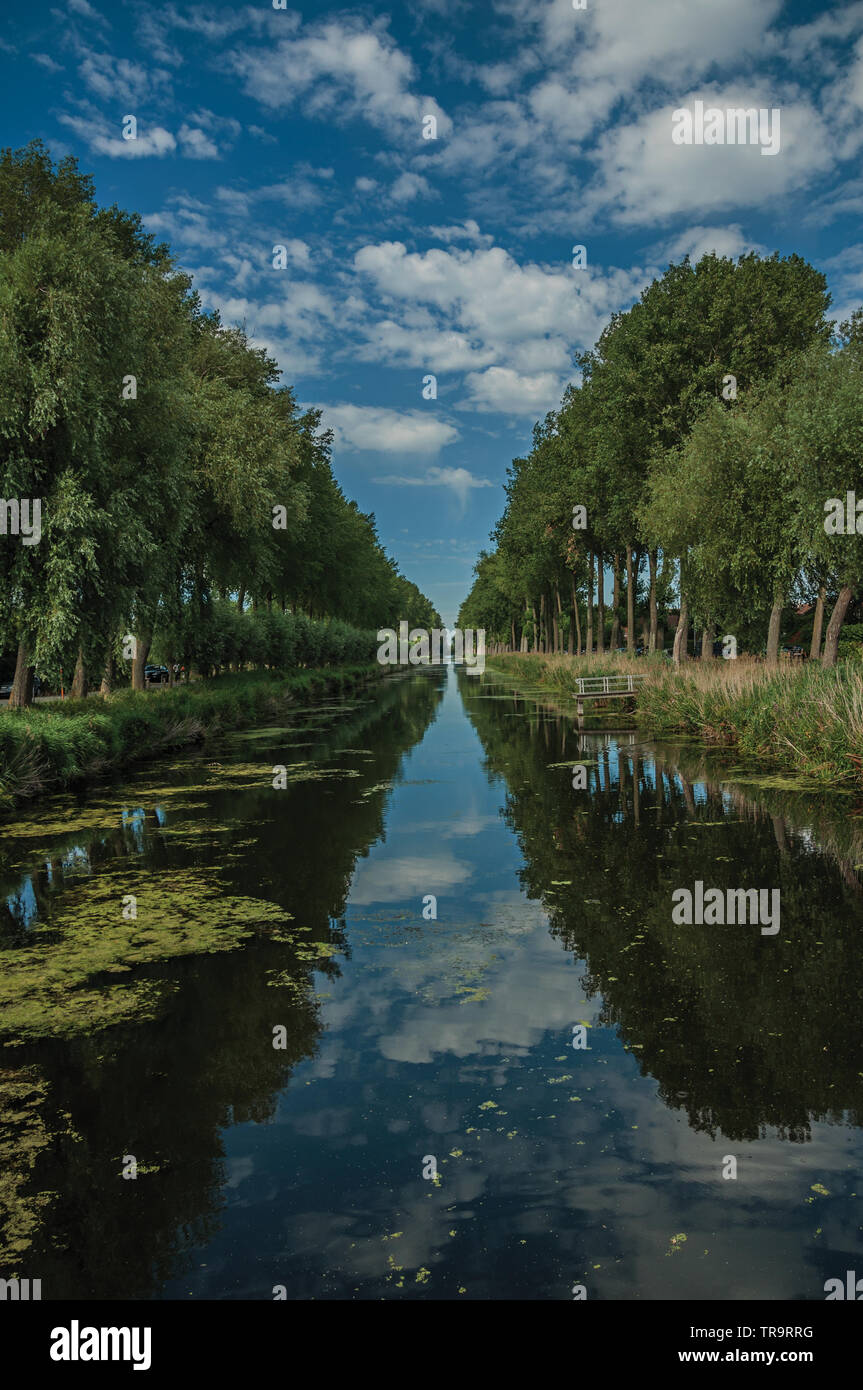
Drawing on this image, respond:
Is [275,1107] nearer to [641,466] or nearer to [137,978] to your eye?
[137,978]

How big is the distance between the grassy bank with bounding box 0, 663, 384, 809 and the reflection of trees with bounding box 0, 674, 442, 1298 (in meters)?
6.36

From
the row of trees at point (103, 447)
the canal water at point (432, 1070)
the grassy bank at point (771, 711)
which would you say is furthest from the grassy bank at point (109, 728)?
the grassy bank at point (771, 711)

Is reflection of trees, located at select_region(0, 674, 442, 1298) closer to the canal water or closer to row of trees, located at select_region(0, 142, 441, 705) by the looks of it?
the canal water

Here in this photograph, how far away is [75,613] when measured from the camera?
1869cm

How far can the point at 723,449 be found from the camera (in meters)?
26.1

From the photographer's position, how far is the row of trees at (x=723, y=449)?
71.5ft

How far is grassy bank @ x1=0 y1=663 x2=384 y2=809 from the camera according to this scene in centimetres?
1631

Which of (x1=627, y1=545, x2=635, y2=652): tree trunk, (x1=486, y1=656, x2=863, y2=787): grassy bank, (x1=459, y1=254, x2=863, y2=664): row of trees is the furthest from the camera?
(x1=627, y1=545, x2=635, y2=652): tree trunk

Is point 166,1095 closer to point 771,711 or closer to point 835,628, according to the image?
point 771,711

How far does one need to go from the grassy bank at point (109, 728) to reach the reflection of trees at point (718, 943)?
9570 mm

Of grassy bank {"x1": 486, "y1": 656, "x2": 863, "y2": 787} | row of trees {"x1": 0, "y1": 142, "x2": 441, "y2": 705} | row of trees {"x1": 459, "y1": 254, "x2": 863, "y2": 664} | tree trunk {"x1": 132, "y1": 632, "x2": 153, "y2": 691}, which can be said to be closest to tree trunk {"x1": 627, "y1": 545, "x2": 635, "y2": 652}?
row of trees {"x1": 459, "y1": 254, "x2": 863, "y2": 664}

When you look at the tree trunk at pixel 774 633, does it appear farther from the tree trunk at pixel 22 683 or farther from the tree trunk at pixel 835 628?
the tree trunk at pixel 22 683

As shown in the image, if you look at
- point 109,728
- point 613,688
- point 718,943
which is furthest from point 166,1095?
point 613,688

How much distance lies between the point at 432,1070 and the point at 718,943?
3.52 m
